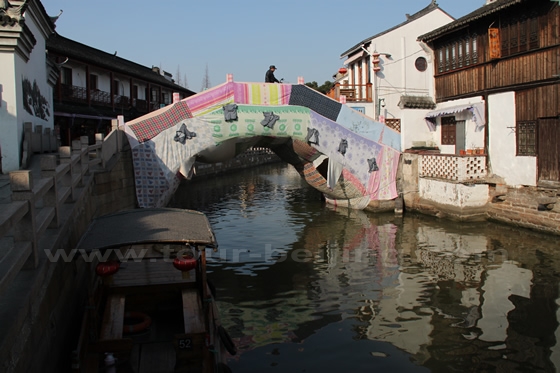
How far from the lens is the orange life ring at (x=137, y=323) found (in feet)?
23.6

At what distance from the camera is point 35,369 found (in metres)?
4.67

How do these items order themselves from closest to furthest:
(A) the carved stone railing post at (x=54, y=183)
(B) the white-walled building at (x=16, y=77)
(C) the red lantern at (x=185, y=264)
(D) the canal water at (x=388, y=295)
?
(A) the carved stone railing post at (x=54, y=183), (D) the canal water at (x=388, y=295), (C) the red lantern at (x=185, y=264), (B) the white-walled building at (x=16, y=77)

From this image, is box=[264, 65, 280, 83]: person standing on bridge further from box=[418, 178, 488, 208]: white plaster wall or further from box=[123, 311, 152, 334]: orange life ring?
box=[123, 311, 152, 334]: orange life ring

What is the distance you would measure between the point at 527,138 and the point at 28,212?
50.2 feet

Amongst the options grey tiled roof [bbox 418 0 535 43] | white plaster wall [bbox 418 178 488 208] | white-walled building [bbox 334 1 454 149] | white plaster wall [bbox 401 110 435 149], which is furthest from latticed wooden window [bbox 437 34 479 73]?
white-walled building [bbox 334 1 454 149]

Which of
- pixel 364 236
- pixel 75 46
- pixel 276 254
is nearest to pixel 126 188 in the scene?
pixel 276 254

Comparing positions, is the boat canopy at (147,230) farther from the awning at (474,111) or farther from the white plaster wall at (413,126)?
the white plaster wall at (413,126)

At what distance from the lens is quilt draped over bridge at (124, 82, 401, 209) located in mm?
16078

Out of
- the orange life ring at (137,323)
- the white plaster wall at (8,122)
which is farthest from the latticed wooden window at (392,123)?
→ the orange life ring at (137,323)

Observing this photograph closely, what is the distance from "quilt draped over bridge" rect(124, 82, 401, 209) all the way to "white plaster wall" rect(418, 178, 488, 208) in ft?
5.83

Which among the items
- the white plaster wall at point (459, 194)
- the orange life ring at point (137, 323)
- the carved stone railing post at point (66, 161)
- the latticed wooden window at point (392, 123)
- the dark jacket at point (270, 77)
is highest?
the dark jacket at point (270, 77)

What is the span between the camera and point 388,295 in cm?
1069

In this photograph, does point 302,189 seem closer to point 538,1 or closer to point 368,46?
point 368,46

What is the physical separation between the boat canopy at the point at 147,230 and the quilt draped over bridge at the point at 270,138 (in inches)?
318
